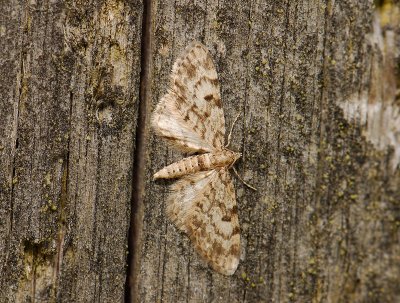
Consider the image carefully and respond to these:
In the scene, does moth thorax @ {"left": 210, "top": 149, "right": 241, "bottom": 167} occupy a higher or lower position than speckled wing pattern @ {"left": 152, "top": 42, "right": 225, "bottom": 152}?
lower

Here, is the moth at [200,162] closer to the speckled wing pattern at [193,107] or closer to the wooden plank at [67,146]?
the speckled wing pattern at [193,107]

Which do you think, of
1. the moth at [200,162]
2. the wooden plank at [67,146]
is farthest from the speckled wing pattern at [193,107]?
the wooden plank at [67,146]

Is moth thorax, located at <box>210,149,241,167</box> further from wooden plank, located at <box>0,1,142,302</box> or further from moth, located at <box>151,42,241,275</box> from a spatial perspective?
wooden plank, located at <box>0,1,142,302</box>

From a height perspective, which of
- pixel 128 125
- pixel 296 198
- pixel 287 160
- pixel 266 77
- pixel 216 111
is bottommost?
pixel 296 198

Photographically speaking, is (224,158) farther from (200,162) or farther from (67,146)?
(67,146)

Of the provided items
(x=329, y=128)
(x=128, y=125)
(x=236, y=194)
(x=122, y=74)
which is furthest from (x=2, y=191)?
(x=329, y=128)

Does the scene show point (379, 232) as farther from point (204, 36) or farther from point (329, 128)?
point (204, 36)

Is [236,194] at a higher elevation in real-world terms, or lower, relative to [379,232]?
higher

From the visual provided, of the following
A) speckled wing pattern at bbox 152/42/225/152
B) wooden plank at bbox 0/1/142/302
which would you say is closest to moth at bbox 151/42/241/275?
speckled wing pattern at bbox 152/42/225/152

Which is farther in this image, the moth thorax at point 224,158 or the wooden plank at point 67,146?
the moth thorax at point 224,158
